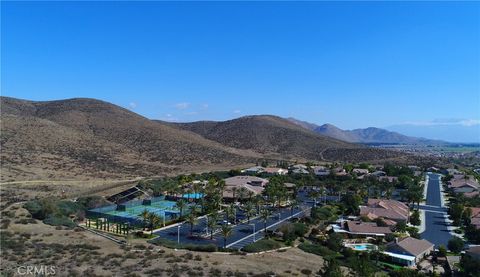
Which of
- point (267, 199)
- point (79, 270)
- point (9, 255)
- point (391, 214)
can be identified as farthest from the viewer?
point (267, 199)

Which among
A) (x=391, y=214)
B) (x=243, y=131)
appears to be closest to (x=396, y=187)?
(x=391, y=214)

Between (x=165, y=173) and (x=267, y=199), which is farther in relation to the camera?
(x=165, y=173)

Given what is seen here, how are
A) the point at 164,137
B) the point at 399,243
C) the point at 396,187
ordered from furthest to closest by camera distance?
the point at 164,137
the point at 396,187
the point at 399,243

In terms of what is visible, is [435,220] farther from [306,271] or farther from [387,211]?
[306,271]

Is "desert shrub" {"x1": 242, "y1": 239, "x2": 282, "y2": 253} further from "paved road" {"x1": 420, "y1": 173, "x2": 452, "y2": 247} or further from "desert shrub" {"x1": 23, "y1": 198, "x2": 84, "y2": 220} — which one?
"desert shrub" {"x1": 23, "y1": 198, "x2": 84, "y2": 220}

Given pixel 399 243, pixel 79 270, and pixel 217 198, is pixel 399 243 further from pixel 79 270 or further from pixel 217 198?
pixel 79 270

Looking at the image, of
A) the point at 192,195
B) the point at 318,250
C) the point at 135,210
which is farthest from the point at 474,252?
the point at 192,195
